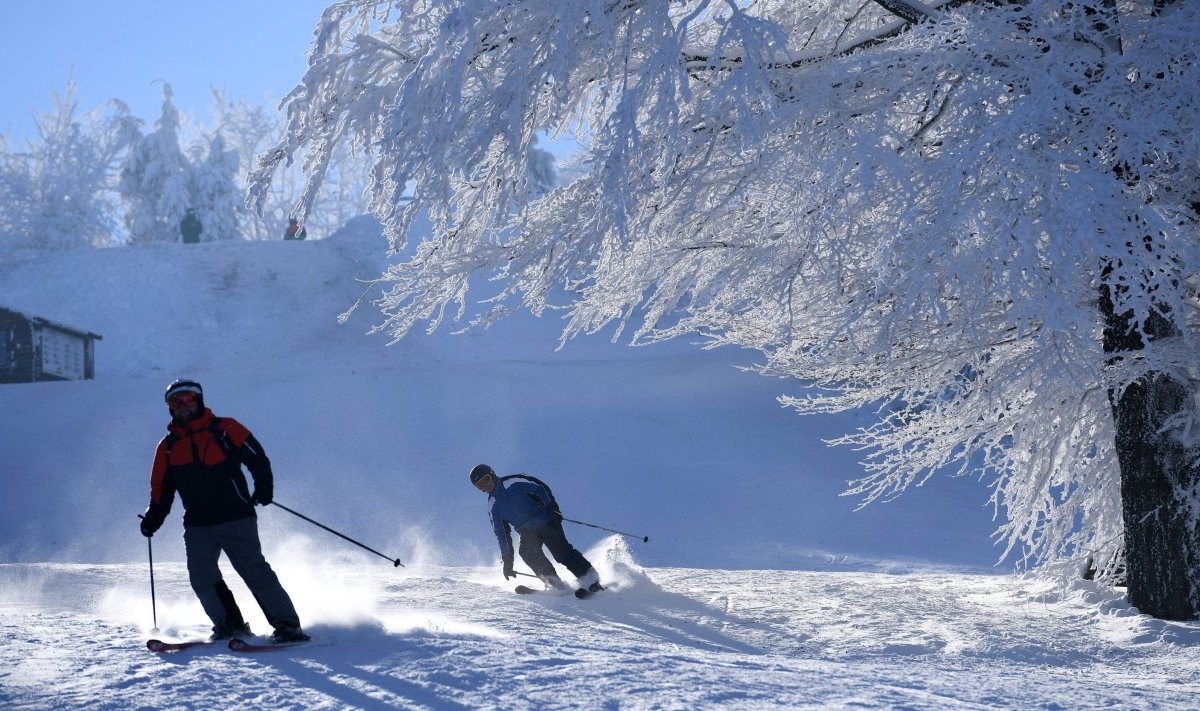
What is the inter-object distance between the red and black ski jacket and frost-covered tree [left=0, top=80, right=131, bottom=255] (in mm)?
54327

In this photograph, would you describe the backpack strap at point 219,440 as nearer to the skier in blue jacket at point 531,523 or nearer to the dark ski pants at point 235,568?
the dark ski pants at point 235,568

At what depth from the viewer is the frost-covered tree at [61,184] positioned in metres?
54.6

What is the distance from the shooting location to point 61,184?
55.7m

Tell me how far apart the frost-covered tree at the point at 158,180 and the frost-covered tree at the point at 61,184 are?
3.84 feet

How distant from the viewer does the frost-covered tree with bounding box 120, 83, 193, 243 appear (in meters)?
56.4

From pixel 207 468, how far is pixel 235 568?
603mm

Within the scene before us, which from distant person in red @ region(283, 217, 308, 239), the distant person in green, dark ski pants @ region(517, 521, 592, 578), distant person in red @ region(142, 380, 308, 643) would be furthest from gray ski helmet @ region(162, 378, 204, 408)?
the distant person in green

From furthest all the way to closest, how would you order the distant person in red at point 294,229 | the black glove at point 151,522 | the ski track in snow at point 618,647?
the distant person in red at point 294,229 → the black glove at point 151,522 → the ski track in snow at point 618,647

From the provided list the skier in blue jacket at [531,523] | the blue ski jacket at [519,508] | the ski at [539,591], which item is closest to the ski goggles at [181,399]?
the skier in blue jacket at [531,523]

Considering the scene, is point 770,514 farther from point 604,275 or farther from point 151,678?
point 151,678

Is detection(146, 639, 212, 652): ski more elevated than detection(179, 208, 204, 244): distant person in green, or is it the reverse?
detection(179, 208, 204, 244): distant person in green

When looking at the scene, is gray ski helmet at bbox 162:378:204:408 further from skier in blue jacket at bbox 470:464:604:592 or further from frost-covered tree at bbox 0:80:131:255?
frost-covered tree at bbox 0:80:131:255

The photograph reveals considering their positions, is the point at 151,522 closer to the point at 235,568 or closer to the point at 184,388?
the point at 235,568

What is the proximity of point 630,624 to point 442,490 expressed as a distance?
11.8 metres
